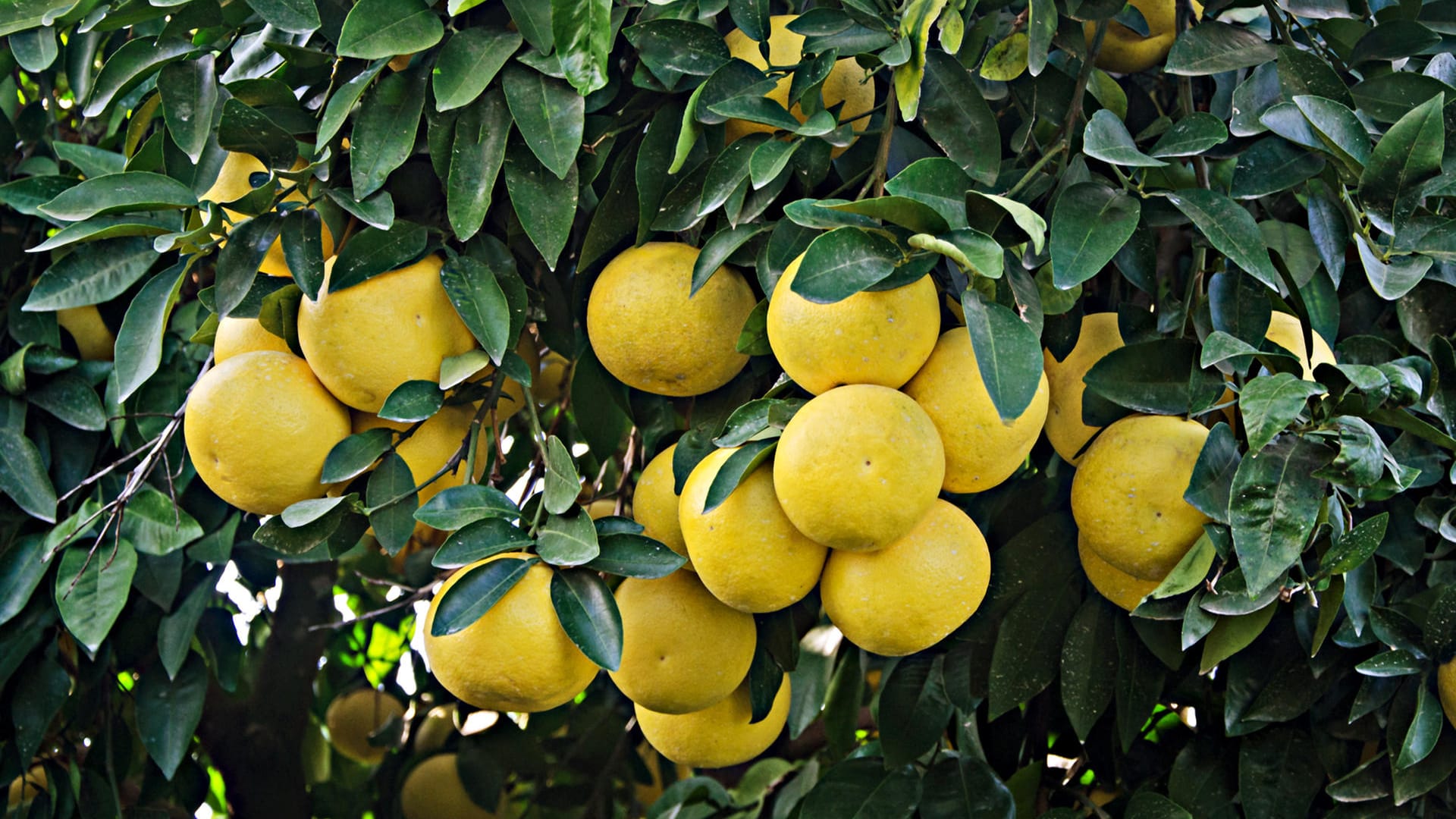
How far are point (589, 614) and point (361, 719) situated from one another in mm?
1351

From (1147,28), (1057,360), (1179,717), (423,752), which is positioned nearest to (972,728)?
(1179,717)

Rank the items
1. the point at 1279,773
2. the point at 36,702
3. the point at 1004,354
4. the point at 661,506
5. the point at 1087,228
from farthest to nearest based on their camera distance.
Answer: the point at 36,702
the point at 1279,773
the point at 661,506
the point at 1087,228
the point at 1004,354

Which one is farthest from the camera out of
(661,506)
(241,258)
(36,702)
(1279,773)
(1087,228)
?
(36,702)

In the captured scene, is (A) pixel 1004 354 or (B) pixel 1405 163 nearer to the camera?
(A) pixel 1004 354

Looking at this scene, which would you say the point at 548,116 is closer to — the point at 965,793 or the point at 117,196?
the point at 117,196

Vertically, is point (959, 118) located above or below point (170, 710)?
above

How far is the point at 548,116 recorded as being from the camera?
3.46ft

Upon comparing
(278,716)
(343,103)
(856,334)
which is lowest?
(278,716)

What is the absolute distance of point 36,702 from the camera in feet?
5.15

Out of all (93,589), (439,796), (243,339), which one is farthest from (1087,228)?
(439,796)

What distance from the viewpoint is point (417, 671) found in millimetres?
2266

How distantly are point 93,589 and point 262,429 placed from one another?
40 cm

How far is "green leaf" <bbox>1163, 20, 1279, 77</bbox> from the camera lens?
1.09 meters

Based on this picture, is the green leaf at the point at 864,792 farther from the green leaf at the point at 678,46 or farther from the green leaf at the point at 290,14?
the green leaf at the point at 290,14
